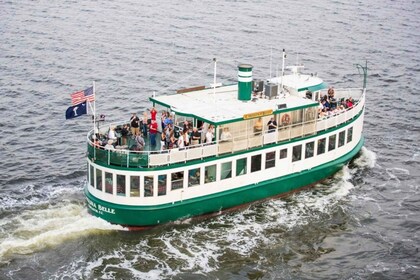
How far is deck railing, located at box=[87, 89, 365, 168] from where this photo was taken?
39625mm

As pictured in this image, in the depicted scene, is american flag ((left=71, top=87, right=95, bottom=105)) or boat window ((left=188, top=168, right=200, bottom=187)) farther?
boat window ((left=188, top=168, right=200, bottom=187))

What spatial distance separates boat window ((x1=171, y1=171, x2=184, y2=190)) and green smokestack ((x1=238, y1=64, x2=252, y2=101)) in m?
7.29

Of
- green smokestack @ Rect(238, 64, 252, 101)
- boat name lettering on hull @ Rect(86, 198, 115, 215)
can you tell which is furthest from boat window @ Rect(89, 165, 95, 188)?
green smokestack @ Rect(238, 64, 252, 101)

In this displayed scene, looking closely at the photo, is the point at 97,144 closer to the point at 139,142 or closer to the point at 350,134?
the point at 139,142

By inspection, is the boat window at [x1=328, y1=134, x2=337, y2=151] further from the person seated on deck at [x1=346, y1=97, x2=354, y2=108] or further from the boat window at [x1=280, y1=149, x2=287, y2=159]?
the boat window at [x1=280, y1=149, x2=287, y2=159]

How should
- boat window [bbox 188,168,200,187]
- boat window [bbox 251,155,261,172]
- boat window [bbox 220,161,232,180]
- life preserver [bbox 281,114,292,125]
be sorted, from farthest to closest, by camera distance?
life preserver [bbox 281,114,292,125] < boat window [bbox 251,155,261,172] < boat window [bbox 220,161,232,180] < boat window [bbox 188,168,200,187]

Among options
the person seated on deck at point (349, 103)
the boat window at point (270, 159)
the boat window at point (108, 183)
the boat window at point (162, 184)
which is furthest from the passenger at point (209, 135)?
the person seated on deck at point (349, 103)

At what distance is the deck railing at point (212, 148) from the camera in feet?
130

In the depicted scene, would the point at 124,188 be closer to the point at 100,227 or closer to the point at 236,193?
the point at 100,227

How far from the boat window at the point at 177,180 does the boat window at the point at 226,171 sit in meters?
2.67

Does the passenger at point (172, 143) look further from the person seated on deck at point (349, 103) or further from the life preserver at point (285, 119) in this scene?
the person seated on deck at point (349, 103)

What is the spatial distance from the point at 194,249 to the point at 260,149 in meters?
7.60

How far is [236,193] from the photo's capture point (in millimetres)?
43062

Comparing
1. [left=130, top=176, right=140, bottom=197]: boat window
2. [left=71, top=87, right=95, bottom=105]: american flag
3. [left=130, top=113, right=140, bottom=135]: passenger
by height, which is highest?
[left=71, top=87, right=95, bottom=105]: american flag
